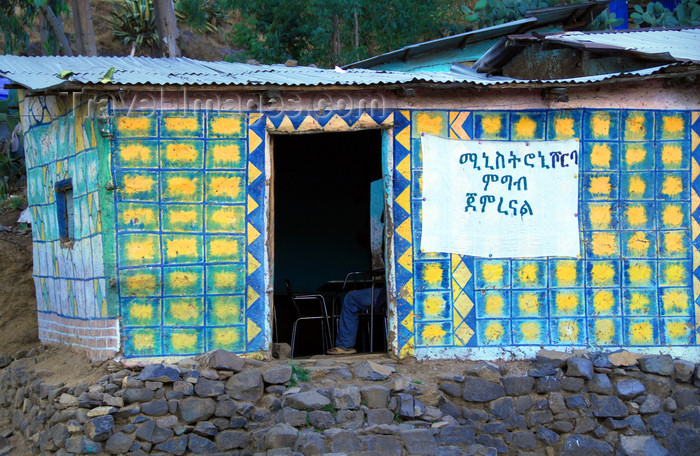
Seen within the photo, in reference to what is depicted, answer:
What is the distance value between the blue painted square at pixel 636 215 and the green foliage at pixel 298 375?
2918 mm

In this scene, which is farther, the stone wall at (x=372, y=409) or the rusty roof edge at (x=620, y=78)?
the rusty roof edge at (x=620, y=78)

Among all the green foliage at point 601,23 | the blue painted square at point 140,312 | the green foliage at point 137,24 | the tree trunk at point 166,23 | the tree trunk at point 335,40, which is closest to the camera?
the blue painted square at point 140,312

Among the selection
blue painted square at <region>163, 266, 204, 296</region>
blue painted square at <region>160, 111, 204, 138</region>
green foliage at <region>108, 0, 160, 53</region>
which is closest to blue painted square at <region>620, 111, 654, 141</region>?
blue painted square at <region>160, 111, 204, 138</region>

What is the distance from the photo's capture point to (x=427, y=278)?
6.36 m

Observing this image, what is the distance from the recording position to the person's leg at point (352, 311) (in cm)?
692

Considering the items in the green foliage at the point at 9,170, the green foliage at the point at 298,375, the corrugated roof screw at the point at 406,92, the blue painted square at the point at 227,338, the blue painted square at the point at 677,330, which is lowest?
the green foliage at the point at 298,375

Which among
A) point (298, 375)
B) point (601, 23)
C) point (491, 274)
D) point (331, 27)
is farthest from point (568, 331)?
point (331, 27)

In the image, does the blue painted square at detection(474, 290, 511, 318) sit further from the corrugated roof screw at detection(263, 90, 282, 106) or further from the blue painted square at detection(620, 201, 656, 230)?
the corrugated roof screw at detection(263, 90, 282, 106)

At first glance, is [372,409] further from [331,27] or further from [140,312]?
[331,27]

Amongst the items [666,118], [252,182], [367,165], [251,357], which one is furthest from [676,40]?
[251,357]

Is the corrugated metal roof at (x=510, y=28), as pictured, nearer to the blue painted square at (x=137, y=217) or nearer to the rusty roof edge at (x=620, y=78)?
the rusty roof edge at (x=620, y=78)

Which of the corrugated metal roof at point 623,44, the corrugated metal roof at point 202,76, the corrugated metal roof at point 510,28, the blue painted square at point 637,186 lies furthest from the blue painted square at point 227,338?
the corrugated metal roof at point 510,28

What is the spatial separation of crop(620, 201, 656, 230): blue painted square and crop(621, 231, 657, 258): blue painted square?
0.17ft

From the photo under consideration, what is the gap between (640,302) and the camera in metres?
6.52
